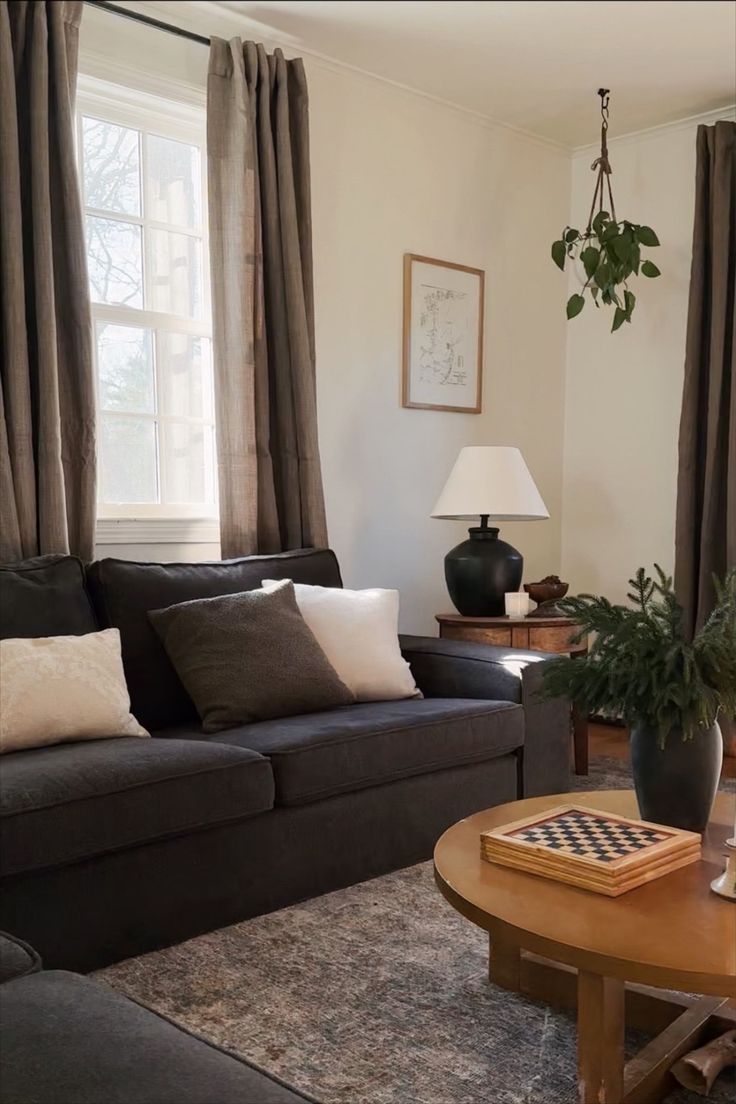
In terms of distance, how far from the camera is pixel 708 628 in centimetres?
185

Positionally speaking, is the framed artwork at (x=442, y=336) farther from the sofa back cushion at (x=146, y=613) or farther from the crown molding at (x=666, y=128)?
the sofa back cushion at (x=146, y=613)

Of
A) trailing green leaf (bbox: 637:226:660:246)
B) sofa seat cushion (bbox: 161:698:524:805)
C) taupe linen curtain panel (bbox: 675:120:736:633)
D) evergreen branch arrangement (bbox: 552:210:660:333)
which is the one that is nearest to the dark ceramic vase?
sofa seat cushion (bbox: 161:698:524:805)

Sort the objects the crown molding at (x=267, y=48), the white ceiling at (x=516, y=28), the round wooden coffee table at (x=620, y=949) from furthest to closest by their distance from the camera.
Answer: the crown molding at (x=267, y=48) < the round wooden coffee table at (x=620, y=949) < the white ceiling at (x=516, y=28)

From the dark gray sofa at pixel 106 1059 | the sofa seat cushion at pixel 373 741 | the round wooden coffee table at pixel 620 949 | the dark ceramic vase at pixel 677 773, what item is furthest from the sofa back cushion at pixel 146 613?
the dark gray sofa at pixel 106 1059

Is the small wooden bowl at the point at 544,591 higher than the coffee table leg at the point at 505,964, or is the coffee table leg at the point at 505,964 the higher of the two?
the small wooden bowl at the point at 544,591

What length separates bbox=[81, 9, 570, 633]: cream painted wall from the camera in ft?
12.3

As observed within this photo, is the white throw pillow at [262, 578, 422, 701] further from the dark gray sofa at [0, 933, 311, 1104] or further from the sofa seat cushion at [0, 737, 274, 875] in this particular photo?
the dark gray sofa at [0, 933, 311, 1104]

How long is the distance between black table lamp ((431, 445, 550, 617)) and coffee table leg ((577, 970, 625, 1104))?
220 cm

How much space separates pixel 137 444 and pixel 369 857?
152 centimetres

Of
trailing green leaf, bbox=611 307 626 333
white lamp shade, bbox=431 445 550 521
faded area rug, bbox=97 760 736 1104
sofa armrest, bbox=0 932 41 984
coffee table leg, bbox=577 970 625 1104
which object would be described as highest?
trailing green leaf, bbox=611 307 626 333

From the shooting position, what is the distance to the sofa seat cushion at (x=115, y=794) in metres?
1.88

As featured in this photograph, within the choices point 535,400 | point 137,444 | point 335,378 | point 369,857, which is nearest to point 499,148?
point 535,400

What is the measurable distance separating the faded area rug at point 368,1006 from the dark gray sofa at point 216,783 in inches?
4.5

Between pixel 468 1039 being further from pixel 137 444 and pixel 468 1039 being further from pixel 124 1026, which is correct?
pixel 137 444
